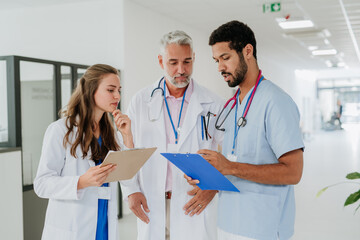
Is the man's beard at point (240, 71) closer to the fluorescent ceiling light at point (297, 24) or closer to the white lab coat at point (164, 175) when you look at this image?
the white lab coat at point (164, 175)

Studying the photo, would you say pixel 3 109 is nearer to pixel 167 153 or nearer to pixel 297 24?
pixel 167 153

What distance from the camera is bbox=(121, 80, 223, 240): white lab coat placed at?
2.08 metres

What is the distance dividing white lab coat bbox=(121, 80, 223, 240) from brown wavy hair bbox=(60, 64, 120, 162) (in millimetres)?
220

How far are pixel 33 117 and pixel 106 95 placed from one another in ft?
8.61

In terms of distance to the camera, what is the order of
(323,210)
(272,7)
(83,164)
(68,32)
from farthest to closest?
(272,7)
(68,32)
(323,210)
(83,164)

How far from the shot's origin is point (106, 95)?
1.95 meters

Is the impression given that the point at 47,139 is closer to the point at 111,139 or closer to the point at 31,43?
the point at 111,139

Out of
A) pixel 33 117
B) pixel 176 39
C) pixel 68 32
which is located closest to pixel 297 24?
pixel 68 32

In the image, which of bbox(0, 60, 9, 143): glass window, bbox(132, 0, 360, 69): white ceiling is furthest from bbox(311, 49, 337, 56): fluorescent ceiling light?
bbox(0, 60, 9, 143): glass window

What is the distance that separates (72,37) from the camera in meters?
5.57

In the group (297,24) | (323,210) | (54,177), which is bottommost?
(323,210)

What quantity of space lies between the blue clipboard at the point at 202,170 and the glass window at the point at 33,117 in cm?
284

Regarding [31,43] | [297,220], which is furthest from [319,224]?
[31,43]

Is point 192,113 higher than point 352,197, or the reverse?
point 192,113
